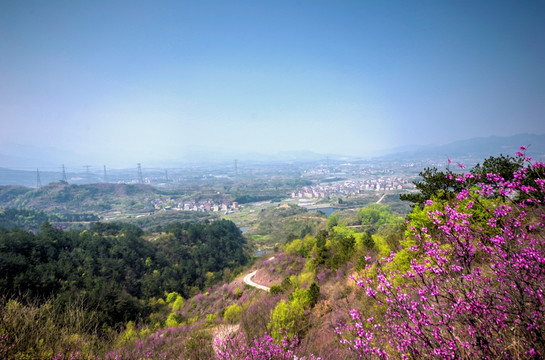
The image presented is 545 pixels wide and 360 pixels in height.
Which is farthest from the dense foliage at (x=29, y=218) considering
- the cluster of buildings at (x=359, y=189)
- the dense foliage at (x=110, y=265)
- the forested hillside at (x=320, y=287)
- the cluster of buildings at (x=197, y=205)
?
the cluster of buildings at (x=359, y=189)

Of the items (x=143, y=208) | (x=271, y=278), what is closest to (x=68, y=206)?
(x=143, y=208)

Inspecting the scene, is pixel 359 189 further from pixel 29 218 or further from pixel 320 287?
pixel 29 218

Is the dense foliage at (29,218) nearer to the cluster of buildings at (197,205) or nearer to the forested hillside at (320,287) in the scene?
the cluster of buildings at (197,205)

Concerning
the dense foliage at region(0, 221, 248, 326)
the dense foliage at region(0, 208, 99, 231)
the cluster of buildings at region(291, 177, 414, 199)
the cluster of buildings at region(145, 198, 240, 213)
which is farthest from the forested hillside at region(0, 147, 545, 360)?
the cluster of buildings at region(291, 177, 414, 199)

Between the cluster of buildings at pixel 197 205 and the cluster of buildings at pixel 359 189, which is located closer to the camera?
the cluster of buildings at pixel 359 189

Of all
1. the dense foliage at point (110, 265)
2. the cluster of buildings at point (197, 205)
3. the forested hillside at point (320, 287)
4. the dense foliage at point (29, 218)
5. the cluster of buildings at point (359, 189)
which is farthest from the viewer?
the cluster of buildings at point (197, 205)

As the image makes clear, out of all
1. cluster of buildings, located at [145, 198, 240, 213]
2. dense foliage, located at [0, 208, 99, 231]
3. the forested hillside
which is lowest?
cluster of buildings, located at [145, 198, 240, 213]

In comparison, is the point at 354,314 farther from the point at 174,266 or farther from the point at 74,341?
the point at 174,266

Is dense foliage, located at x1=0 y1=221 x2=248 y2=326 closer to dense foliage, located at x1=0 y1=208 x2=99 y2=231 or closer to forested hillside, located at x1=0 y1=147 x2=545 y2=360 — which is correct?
forested hillside, located at x1=0 y1=147 x2=545 y2=360

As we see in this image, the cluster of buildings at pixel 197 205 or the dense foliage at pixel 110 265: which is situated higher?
the dense foliage at pixel 110 265
